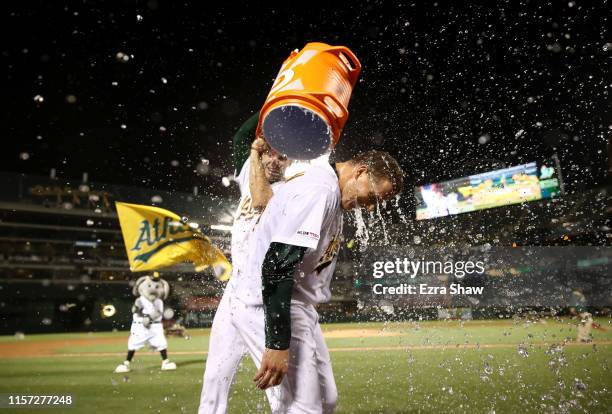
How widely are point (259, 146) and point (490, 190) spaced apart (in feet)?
104

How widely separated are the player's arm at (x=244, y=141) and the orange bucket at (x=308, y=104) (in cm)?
69

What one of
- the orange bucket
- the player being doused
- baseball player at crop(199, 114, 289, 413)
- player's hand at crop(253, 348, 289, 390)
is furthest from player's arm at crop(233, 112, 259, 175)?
the player being doused

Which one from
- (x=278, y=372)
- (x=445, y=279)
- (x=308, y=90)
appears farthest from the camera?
(x=445, y=279)

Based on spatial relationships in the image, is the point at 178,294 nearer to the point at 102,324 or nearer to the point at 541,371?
the point at 102,324

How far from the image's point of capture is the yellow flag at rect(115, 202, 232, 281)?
5000 millimetres

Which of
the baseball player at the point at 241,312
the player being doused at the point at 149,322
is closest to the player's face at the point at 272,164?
the baseball player at the point at 241,312

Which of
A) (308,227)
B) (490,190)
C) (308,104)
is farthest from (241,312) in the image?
(490,190)

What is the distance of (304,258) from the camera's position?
6.39 feet

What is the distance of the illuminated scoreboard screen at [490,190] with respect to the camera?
28734 mm

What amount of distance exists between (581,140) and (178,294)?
69.9 ft

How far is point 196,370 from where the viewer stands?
8.10m

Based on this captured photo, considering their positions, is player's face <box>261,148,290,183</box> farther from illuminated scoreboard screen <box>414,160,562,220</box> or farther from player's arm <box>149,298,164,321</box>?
illuminated scoreboard screen <box>414,160,562,220</box>

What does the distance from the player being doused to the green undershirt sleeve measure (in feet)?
23.1

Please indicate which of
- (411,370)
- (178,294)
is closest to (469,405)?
(411,370)
